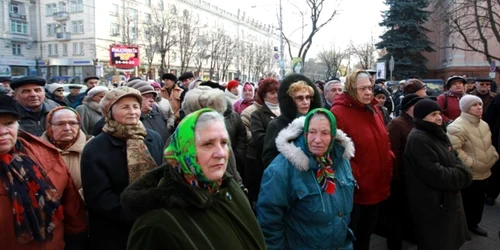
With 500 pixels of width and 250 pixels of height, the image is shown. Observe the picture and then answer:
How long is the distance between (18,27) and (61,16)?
6.56 m

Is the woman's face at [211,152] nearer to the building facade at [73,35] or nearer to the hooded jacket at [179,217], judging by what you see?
the hooded jacket at [179,217]

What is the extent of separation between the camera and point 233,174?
3.23 metres

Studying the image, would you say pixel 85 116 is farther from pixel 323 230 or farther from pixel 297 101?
pixel 323 230

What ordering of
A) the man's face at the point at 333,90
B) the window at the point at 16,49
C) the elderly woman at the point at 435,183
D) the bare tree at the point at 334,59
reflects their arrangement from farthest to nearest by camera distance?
the window at the point at 16,49, the bare tree at the point at 334,59, the man's face at the point at 333,90, the elderly woman at the point at 435,183

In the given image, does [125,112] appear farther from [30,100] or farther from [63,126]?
[30,100]

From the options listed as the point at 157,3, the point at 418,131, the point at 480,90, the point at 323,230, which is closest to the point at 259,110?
the point at 418,131

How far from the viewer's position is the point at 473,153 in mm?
4863

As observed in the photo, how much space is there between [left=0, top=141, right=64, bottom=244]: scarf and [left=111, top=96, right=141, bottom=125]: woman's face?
0.74m

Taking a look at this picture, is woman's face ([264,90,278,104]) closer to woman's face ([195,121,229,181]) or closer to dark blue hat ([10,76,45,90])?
woman's face ([195,121,229,181])

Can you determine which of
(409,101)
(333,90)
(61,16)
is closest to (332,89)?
(333,90)

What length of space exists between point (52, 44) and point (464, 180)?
202 feet

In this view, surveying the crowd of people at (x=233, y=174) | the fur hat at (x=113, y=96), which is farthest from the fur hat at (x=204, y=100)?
the fur hat at (x=113, y=96)

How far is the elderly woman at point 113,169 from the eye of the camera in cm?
273

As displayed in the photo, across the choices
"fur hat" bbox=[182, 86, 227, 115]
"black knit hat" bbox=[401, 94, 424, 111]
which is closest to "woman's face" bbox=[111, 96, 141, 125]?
"fur hat" bbox=[182, 86, 227, 115]
